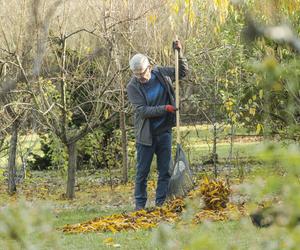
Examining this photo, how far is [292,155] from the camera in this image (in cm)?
165

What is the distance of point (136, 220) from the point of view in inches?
342

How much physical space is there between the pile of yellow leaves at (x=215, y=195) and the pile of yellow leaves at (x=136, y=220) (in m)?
0.32

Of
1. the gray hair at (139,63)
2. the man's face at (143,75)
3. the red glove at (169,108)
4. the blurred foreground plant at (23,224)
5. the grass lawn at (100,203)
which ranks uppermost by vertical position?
the gray hair at (139,63)

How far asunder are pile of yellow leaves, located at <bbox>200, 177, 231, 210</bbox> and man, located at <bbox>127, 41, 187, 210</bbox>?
2.63 feet

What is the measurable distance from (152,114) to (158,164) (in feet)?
2.88

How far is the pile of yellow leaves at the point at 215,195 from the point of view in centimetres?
930

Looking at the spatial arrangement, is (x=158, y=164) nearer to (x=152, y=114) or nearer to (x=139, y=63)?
(x=152, y=114)

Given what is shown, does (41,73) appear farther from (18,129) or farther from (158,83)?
(158,83)

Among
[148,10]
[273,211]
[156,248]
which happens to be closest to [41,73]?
[148,10]

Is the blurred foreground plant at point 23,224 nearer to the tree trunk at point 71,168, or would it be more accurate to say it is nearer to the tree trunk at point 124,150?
the tree trunk at point 71,168

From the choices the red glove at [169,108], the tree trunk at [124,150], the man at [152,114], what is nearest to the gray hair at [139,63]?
the man at [152,114]

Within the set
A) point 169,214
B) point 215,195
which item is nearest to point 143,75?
point 215,195

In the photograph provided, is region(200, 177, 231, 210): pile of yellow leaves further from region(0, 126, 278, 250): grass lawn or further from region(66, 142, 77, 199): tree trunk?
region(66, 142, 77, 199): tree trunk

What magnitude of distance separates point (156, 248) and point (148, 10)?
7.65 meters
